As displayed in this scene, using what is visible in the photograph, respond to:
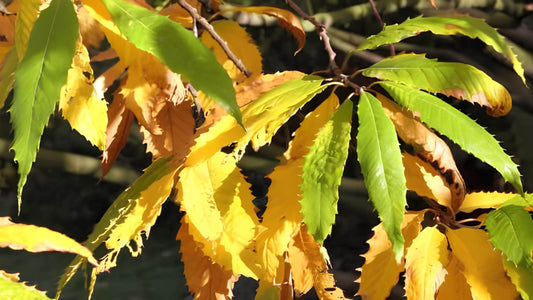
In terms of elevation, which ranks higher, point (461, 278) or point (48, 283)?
point (461, 278)

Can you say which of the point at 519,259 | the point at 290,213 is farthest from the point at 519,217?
the point at 290,213

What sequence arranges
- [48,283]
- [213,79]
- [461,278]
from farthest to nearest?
[48,283] < [461,278] < [213,79]

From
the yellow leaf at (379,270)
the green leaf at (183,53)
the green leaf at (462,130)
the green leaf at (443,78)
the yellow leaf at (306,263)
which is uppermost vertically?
the green leaf at (183,53)

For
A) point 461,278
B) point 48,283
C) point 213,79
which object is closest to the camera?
point 213,79

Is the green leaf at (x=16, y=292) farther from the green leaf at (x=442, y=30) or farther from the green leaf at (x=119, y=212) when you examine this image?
the green leaf at (x=442, y=30)

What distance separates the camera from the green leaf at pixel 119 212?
15.0 inches

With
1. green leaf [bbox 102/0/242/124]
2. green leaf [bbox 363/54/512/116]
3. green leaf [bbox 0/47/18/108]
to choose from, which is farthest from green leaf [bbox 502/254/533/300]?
green leaf [bbox 0/47/18/108]

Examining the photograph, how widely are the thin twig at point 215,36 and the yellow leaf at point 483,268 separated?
196mm

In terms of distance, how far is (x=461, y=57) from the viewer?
2.74ft

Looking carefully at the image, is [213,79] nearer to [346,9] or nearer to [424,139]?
[424,139]

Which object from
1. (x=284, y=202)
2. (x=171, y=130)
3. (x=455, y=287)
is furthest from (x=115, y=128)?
(x=455, y=287)

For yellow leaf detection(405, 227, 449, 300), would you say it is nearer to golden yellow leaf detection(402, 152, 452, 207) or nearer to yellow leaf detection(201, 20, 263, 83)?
golden yellow leaf detection(402, 152, 452, 207)

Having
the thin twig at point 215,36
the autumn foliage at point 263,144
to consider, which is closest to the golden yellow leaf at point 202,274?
the autumn foliage at point 263,144

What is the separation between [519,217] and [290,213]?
14 cm
